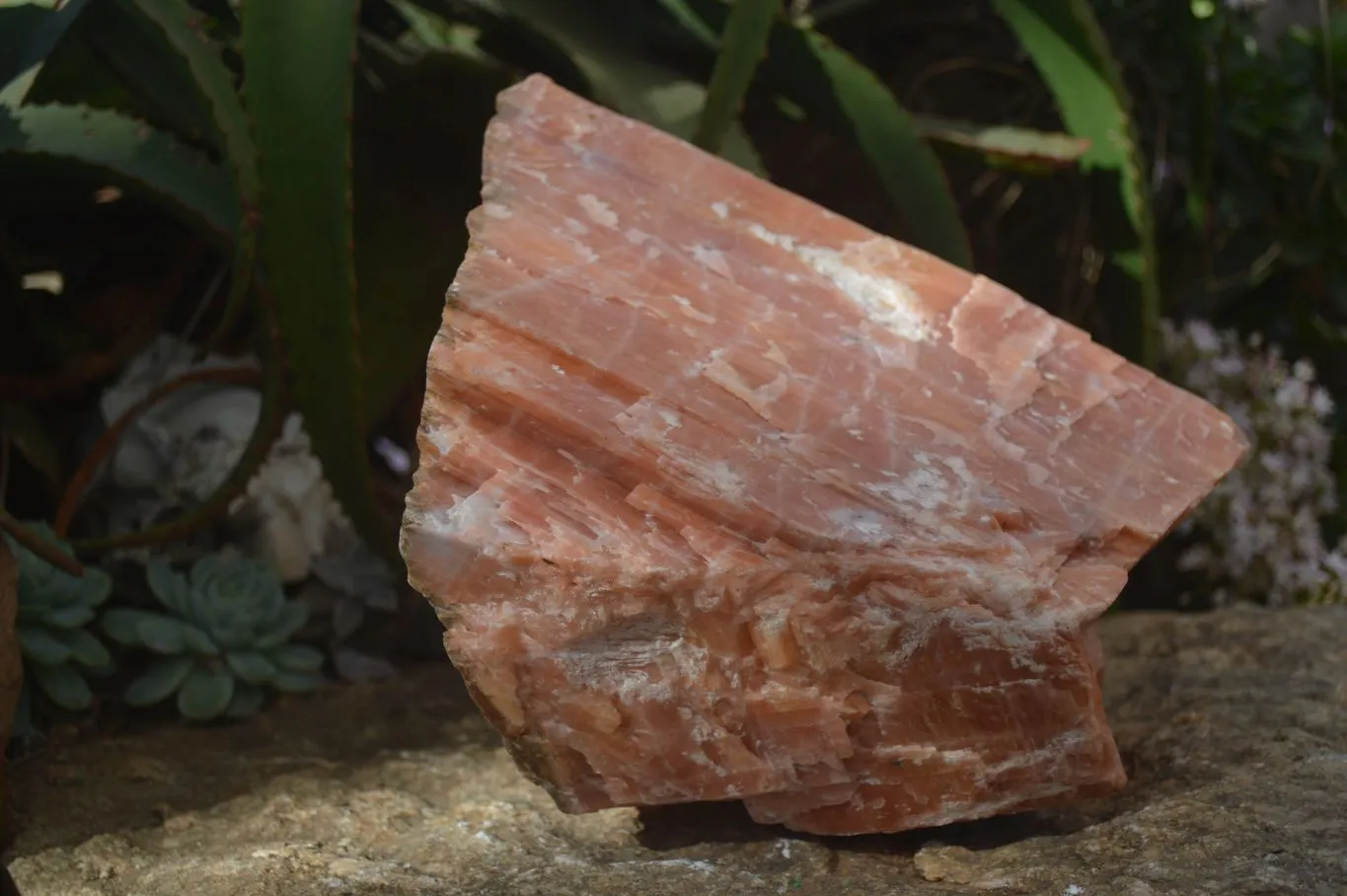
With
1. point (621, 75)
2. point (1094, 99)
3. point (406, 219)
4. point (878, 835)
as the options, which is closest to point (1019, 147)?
point (1094, 99)

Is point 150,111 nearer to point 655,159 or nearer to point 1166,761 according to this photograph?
point 655,159

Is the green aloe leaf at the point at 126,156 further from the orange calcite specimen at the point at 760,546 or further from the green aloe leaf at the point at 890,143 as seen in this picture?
the green aloe leaf at the point at 890,143

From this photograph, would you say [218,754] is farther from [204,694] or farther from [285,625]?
[285,625]

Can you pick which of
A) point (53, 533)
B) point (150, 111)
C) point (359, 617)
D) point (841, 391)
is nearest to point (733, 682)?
point (841, 391)

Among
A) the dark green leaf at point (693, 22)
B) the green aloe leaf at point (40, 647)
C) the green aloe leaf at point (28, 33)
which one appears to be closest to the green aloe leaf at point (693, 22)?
the dark green leaf at point (693, 22)

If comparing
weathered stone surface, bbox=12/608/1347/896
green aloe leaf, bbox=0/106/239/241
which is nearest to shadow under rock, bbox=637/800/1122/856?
A: weathered stone surface, bbox=12/608/1347/896

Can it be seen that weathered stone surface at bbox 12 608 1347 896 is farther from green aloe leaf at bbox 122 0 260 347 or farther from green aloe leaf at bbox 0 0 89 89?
green aloe leaf at bbox 0 0 89 89

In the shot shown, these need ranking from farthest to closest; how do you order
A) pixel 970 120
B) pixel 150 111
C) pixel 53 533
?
pixel 970 120, pixel 150 111, pixel 53 533
